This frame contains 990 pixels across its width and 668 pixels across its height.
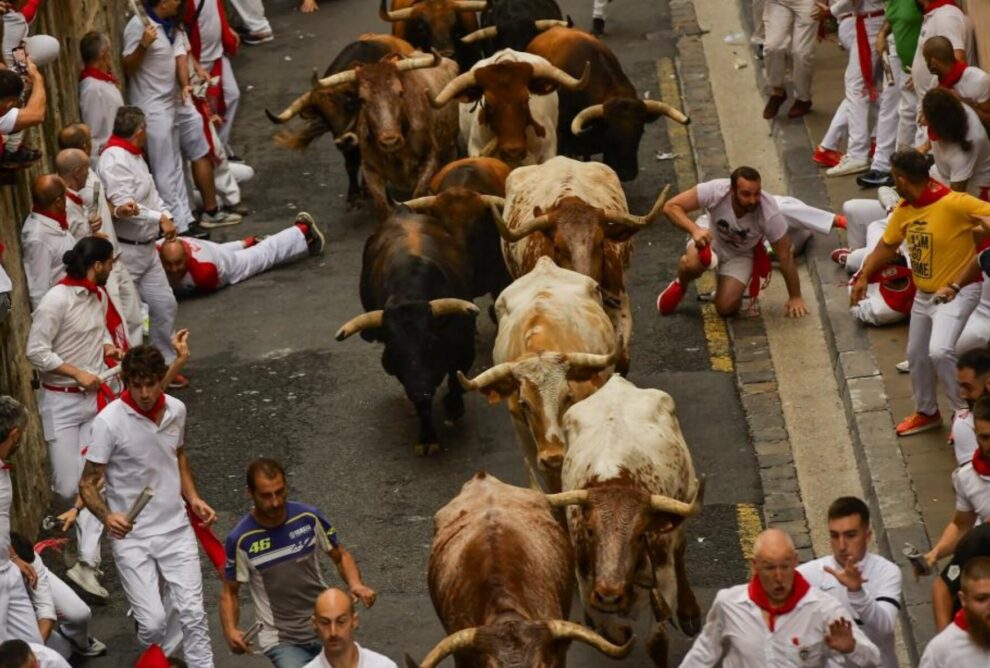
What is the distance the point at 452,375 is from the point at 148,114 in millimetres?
4782

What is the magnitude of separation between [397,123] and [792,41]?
3.70 m

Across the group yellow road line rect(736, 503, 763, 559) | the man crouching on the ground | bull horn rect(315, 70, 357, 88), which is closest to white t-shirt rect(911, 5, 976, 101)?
the man crouching on the ground

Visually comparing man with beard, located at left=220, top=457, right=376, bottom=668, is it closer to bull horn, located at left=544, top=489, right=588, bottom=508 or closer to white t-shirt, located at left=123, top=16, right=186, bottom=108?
bull horn, located at left=544, top=489, right=588, bottom=508

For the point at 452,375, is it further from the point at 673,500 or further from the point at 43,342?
the point at 673,500

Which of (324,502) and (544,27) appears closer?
(324,502)

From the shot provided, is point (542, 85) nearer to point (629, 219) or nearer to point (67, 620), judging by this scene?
point (629, 219)

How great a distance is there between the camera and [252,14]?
24.0 metres

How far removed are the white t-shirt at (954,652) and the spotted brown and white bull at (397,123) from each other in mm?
9342

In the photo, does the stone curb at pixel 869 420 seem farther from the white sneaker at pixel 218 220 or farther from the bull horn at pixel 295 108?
the white sneaker at pixel 218 220

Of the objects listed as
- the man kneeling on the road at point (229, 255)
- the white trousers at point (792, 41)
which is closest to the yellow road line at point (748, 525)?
the man kneeling on the road at point (229, 255)

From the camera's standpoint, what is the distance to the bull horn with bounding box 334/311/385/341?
50.3 ft

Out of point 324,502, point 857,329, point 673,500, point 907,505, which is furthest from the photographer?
point 857,329

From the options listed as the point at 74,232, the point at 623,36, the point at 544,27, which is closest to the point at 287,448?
the point at 74,232

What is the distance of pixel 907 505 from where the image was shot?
13.6 m
